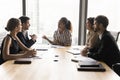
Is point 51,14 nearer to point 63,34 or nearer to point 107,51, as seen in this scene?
point 63,34

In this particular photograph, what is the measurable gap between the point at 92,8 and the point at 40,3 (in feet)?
4.04

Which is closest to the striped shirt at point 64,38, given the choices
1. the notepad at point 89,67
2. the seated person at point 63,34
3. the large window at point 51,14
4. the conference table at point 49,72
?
the seated person at point 63,34

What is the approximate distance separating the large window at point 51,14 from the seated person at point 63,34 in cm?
87

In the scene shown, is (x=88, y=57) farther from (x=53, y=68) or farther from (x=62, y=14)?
(x=62, y=14)

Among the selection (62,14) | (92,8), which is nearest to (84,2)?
(92,8)

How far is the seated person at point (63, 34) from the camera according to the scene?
4.33 metres

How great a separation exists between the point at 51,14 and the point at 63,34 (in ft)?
3.73

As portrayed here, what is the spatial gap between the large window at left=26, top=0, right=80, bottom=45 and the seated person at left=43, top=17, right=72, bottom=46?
87 cm

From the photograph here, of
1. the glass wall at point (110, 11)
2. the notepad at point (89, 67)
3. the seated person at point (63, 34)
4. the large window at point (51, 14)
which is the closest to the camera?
the notepad at point (89, 67)

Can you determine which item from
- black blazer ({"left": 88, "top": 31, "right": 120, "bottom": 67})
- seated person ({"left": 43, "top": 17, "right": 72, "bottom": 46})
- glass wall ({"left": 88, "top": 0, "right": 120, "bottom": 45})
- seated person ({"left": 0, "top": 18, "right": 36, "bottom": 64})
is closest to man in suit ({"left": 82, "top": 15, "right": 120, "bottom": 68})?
black blazer ({"left": 88, "top": 31, "right": 120, "bottom": 67})

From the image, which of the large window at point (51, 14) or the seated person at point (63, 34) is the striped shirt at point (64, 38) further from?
the large window at point (51, 14)

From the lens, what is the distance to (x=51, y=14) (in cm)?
538

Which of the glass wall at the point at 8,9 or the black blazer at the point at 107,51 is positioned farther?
the glass wall at the point at 8,9

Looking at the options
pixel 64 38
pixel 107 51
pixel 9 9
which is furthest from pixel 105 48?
pixel 9 9
